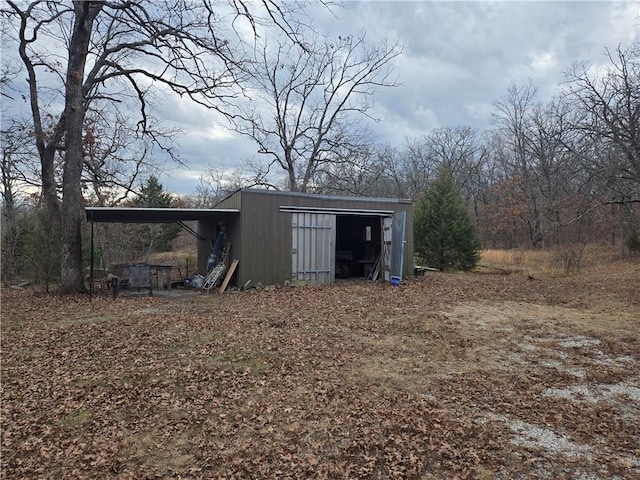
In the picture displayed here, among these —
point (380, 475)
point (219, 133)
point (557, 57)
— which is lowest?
point (380, 475)

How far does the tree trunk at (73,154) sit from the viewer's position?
893 cm

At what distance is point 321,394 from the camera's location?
11.9 ft

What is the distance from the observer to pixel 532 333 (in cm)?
573

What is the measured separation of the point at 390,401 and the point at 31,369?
152 inches

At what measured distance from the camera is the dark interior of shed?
534 inches

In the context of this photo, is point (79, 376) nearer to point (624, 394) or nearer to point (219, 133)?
point (624, 394)

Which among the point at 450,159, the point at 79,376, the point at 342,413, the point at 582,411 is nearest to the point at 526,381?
the point at 582,411

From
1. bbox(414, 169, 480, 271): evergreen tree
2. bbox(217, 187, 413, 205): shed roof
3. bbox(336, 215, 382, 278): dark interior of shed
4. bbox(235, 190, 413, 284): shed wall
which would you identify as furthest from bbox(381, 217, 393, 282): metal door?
bbox(414, 169, 480, 271): evergreen tree

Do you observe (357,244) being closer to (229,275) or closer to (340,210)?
(340,210)

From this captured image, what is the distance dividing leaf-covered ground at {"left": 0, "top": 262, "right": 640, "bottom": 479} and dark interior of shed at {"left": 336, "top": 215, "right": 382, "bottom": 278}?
21.1 ft

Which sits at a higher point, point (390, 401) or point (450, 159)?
point (450, 159)

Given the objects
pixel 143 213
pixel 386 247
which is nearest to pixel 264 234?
pixel 143 213

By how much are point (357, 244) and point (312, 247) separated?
13.9 ft

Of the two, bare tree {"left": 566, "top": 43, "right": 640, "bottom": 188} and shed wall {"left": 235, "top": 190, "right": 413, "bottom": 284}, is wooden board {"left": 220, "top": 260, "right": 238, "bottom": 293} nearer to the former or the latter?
shed wall {"left": 235, "top": 190, "right": 413, "bottom": 284}
